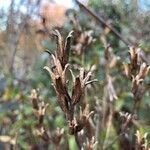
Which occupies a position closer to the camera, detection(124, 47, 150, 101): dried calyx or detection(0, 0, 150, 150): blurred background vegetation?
detection(124, 47, 150, 101): dried calyx

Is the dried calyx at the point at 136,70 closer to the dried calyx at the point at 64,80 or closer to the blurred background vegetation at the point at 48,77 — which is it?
the dried calyx at the point at 64,80

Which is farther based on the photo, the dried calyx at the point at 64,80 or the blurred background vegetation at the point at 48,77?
the blurred background vegetation at the point at 48,77

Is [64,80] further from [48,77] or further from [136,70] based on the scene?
[48,77]

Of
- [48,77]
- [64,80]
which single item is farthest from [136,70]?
[48,77]

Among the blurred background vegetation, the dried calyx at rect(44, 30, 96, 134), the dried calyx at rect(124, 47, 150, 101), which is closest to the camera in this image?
the dried calyx at rect(44, 30, 96, 134)

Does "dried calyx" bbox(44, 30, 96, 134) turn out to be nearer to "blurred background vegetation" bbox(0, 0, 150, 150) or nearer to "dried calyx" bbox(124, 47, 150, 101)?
"dried calyx" bbox(124, 47, 150, 101)

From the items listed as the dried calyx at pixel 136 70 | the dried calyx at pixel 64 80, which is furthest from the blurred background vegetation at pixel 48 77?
the dried calyx at pixel 64 80

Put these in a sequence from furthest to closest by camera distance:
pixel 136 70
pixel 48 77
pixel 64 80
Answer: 1. pixel 48 77
2. pixel 136 70
3. pixel 64 80

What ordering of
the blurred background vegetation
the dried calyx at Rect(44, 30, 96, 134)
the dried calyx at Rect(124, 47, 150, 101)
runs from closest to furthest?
the dried calyx at Rect(44, 30, 96, 134), the dried calyx at Rect(124, 47, 150, 101), the blurred background vegetation

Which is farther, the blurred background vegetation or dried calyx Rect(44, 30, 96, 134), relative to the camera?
the blurred background vegetation

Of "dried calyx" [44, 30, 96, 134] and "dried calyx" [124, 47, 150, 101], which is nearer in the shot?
"dried calyx" [44, 30, 96, 134]

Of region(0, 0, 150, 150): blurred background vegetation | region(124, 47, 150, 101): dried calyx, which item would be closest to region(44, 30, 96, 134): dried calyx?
region(124, 47, 150, 101): dried calyx
